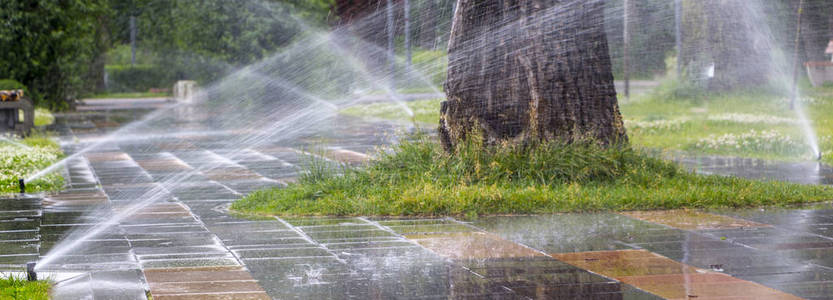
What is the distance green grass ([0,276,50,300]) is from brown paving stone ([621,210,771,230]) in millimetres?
4554

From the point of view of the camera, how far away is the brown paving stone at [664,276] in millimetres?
5086

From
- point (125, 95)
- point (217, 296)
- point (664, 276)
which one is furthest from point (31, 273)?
point (125, 95)

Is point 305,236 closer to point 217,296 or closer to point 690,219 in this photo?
point 217,296

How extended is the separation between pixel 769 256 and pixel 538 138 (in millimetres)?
3391

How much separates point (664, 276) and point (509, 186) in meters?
3.21

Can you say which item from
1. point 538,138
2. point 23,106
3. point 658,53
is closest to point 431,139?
point 538,138

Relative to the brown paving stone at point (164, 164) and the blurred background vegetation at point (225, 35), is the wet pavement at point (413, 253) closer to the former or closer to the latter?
the brown paving stone at point (164, 164)

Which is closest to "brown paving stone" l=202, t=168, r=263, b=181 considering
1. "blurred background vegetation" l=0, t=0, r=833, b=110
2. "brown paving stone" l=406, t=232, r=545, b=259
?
"brown paving stone" l=406, t=232, r=545, b=259

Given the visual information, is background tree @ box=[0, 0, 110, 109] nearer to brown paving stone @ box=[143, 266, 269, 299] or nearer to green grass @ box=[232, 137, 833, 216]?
green grass @ box=[232, 137, 833, 216]

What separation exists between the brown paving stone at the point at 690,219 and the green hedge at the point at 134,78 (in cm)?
3964

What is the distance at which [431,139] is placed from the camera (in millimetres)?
10102

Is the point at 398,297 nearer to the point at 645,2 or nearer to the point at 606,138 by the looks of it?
the point at 606,138

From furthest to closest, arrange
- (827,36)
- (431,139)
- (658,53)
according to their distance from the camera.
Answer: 1. (658,53)
2. (827,36)
3. (431,139)

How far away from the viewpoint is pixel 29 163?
11664mm
